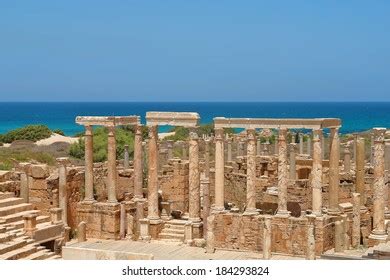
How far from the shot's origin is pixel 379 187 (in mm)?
25953

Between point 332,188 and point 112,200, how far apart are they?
818 centimetres

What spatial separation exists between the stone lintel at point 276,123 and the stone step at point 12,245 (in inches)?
319

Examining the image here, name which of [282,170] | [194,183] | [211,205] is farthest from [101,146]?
[282,170]

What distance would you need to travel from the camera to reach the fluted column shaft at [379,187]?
84.6ft

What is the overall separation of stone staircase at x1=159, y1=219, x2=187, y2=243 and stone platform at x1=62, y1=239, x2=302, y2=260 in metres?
0.59

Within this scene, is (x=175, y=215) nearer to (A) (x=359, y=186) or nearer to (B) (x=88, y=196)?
(B) (x=88, y=196)

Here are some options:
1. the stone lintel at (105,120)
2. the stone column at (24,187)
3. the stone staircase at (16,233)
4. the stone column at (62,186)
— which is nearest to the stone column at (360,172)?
the stone lintel at (105,120)

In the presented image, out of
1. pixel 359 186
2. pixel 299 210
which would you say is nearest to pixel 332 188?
pixel 359 186

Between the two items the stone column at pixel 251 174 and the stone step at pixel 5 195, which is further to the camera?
the stone step at pixel 5 195

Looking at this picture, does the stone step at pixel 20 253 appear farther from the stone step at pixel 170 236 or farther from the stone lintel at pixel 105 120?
the stone lintel at pixel 105 120

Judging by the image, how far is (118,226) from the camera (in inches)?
1156

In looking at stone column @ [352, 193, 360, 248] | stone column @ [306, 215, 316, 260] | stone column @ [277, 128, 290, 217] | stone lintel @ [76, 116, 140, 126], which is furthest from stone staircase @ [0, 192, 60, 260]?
stone column @ [352, 193, 360, 248]

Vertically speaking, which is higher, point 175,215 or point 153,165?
point 153,165

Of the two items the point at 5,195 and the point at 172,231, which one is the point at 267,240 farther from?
the point at 5,195
